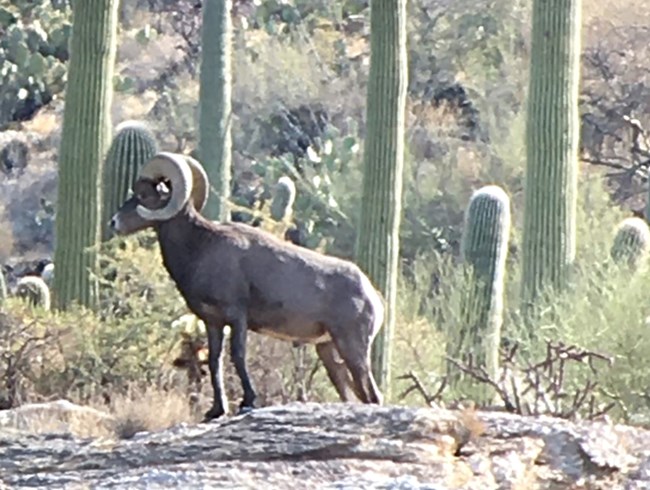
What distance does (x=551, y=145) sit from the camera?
55.6ft

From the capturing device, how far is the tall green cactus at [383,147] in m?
16.4

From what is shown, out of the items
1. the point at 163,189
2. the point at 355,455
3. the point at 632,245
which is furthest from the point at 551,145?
the point at 355,455

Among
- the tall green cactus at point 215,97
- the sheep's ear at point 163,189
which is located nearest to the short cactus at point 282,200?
the tall green cactus at point 215,97

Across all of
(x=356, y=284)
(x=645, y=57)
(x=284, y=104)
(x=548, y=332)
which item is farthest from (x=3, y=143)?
(x=356, y=284)

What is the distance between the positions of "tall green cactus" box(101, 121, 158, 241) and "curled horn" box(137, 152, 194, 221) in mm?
5925

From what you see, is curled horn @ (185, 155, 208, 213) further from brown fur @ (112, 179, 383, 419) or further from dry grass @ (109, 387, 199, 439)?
dry grass @ (109, 387, 199, 439)

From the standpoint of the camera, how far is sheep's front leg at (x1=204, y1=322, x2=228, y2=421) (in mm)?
10031

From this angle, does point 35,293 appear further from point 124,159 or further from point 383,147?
point 383,147

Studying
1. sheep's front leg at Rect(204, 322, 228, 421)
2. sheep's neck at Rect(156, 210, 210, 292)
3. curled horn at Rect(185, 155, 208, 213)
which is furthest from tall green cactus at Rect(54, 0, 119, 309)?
sheep's front leg at Rect(204, 322, 228, 421)

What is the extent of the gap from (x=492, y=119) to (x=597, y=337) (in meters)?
13.6

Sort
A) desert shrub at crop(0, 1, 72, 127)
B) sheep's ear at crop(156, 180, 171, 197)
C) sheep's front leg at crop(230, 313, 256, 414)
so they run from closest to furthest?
Result: sheep's front leg at crop(230, 313, 256, 414) < sheep's ear at crop(156, 180, 171, 197) < desert shrub at crop(0, 1, 72, 127)

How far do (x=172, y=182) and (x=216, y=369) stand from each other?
1.08 m

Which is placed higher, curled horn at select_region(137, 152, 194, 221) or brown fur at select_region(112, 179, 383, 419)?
Answer: curled horn at select_region(137, 152, 194, 221)

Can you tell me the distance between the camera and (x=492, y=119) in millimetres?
29000
